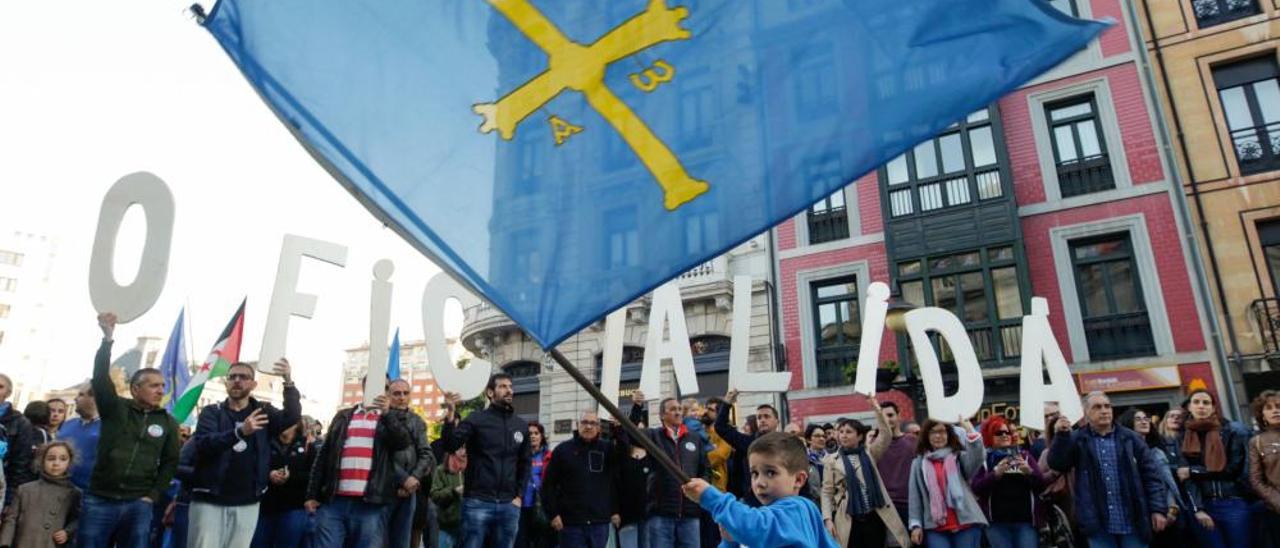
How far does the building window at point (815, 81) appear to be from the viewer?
11.5 feet

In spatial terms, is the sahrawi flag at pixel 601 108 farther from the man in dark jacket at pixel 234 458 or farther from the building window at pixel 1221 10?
the building window at pixel 1221 10

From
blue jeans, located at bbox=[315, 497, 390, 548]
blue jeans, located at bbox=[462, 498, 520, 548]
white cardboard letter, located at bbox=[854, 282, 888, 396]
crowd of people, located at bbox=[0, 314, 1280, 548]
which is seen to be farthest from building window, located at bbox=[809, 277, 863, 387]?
blue jeans, located at bbox=[315, 497, 390, 548]

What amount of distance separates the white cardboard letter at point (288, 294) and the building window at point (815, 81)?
5.36 metres

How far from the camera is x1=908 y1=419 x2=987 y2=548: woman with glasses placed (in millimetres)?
6867

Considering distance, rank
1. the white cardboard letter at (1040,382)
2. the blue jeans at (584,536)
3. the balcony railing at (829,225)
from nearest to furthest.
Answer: the blue jeans at (584,536) < the white cardboard letter at (1040,382) < the balcony railing at (829,225)

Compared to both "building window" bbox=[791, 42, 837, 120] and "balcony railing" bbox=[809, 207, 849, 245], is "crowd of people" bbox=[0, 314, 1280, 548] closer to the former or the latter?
"building window" bbox=[791, 42, 837, 120]

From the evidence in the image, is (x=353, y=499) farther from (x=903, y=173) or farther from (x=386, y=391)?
(x=903, y=173)

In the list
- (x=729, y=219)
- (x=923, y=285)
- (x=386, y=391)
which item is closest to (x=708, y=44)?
(x=729, y=219)

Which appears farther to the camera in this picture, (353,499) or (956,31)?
(353,499)

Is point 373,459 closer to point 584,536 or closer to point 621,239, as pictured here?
point 584,536

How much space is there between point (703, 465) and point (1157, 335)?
40.8 ft

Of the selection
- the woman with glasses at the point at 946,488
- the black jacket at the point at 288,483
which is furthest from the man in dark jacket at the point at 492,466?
the woman with glasses at the point at 946,488

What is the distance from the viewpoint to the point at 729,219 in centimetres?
344

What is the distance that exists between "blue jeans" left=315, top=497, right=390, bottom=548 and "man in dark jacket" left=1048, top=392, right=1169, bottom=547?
5.79m
